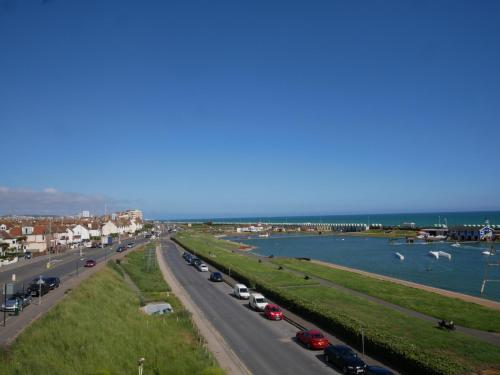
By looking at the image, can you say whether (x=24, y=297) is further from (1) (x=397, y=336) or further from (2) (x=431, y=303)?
(2) (x=431, y=303)

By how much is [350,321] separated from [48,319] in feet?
71.7

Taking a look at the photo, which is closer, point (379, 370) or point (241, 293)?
point (379, 370)

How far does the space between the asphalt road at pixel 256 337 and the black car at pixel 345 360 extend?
0.59 metres

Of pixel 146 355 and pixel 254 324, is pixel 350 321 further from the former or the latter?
pixel 146 355

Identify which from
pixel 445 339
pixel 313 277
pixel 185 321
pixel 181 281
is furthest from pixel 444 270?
pixel 185 321

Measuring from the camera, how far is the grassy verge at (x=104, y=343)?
23.0m

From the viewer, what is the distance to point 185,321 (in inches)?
1368

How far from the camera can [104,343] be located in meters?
27.1

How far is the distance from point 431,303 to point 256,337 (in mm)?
23049

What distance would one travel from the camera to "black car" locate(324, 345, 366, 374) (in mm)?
23906

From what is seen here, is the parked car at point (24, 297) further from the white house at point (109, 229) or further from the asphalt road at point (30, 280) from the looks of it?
the white house at point (109, 229)

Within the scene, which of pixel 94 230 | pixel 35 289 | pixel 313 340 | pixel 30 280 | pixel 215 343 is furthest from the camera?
pixel 94 230

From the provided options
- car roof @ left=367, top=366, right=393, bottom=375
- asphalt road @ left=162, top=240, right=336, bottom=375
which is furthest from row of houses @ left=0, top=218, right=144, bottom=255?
car roof @ left=367, top=366, right=393, bottom=375

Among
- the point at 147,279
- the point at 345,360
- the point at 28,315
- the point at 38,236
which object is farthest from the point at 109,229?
the point at 345,360
